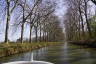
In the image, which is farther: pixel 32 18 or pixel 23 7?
pixel 32 18

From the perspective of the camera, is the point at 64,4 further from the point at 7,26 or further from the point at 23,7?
the point at 7,26

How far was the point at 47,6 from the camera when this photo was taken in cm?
4609

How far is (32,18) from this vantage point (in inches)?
1773

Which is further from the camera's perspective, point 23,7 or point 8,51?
point 23,7

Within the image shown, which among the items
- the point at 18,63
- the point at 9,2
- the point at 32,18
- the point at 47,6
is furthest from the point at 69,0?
the point at 18,63

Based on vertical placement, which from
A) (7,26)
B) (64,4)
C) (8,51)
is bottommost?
(8,51)

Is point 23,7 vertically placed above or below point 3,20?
above

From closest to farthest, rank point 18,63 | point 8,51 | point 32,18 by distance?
point 18,63 < point 8,51 < point 32,18

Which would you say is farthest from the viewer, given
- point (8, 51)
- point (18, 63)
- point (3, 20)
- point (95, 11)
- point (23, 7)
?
point (95, 11)

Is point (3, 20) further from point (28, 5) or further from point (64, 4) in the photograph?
point (64, 4)

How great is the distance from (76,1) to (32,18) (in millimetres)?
12927

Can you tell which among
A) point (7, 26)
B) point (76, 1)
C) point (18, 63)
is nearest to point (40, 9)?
point (76, 1)

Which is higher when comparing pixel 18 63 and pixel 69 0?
pixel 69 0

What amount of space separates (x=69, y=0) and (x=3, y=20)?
24.9 metres
